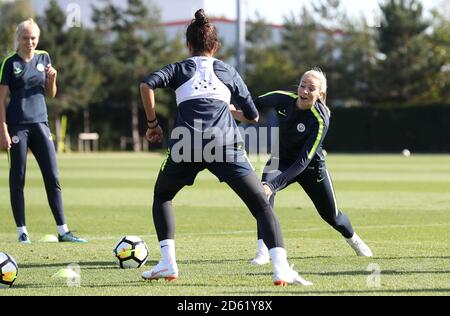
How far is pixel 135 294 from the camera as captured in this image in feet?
23.3

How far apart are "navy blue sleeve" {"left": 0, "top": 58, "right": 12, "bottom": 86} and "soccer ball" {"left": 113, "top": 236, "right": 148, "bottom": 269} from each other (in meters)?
3.05

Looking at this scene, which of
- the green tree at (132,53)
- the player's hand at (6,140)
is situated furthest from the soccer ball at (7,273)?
the green tree at (132,53)

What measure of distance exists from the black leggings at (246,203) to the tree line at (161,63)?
5105 centimetres

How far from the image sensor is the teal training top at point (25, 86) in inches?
432

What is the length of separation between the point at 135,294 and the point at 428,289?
7.27 feet

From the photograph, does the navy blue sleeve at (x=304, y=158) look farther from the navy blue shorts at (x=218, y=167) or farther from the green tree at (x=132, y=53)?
the green tree at (x=132, y=53)

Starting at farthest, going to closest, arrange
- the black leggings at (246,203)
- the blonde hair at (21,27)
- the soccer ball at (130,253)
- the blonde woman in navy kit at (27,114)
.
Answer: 1. the blonde woman in navy kit at (27,114)
2. the blonde hair at (21,27)
3. the soccer ball at (130,253)
4. the black leggings at (246,203)

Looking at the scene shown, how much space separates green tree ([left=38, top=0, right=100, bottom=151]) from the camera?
192 feet

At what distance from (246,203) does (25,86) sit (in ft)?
14.3

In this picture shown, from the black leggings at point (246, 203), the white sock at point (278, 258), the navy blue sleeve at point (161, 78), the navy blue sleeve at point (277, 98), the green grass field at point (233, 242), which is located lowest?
the green grass field at point (233, 242)

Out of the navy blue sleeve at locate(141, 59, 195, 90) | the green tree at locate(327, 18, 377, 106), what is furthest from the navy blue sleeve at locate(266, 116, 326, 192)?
the green tree at locate(327, 18, 377, 106)

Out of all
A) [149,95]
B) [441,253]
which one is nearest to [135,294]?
[149,95]

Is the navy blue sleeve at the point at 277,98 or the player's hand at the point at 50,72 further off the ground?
the player's hand at the point at 50,72

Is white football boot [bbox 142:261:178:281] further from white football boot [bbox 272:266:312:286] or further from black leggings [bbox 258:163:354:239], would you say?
black leggings [bbox 258:163:354:239]
